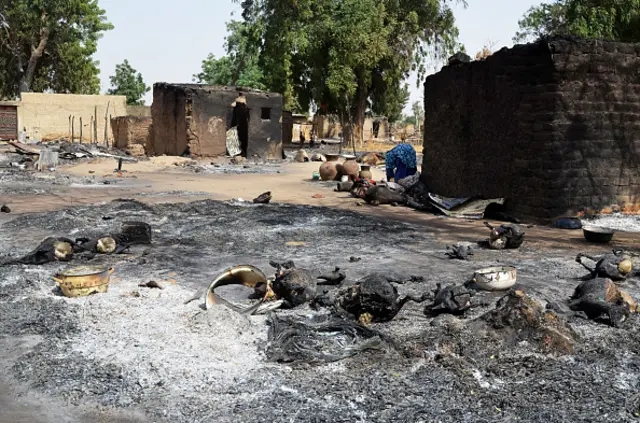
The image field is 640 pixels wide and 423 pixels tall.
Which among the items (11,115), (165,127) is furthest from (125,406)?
(11,115)

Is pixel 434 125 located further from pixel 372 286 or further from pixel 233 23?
pixel 233 23

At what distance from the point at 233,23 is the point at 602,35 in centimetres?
3173

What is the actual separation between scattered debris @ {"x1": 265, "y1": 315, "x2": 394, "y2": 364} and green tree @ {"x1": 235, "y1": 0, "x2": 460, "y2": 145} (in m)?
24.6

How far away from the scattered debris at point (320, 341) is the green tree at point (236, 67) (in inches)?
1421

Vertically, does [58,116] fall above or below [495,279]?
above

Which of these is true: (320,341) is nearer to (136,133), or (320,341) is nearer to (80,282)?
(80,282)

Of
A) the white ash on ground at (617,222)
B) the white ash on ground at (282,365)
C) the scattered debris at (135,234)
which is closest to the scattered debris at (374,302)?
the white ash on ground at (282,365)

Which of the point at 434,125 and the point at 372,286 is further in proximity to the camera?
the point at 434,125

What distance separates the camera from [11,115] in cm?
2734

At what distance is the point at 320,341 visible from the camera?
12.6ft

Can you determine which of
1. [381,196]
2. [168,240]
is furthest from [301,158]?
[168,240]

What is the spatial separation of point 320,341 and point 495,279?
1.86m

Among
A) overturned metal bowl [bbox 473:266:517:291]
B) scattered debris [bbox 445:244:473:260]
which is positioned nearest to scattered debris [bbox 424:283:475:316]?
overturned metal bowl [bbox 473:266:517:291]

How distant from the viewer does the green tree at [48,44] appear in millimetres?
32219
